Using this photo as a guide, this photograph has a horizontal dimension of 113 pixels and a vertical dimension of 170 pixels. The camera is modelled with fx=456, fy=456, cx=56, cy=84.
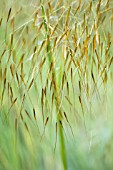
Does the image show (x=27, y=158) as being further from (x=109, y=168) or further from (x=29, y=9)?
(x=29, y=9)

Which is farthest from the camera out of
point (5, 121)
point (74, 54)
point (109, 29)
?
point (5, 121)

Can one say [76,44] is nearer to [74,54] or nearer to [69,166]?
[74,54]

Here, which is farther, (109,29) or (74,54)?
(109,29)

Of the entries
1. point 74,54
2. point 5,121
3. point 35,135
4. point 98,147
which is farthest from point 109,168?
point 74,54

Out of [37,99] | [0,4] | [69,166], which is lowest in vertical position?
[69,166]

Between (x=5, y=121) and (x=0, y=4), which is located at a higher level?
(x=0, y=4)

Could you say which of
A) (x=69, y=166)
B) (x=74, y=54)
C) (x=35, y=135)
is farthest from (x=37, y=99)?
(x=74, y=54)

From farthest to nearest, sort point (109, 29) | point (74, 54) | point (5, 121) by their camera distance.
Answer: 1. point (5, 121)
2. point (109, 29)
3. point (74, 54)
